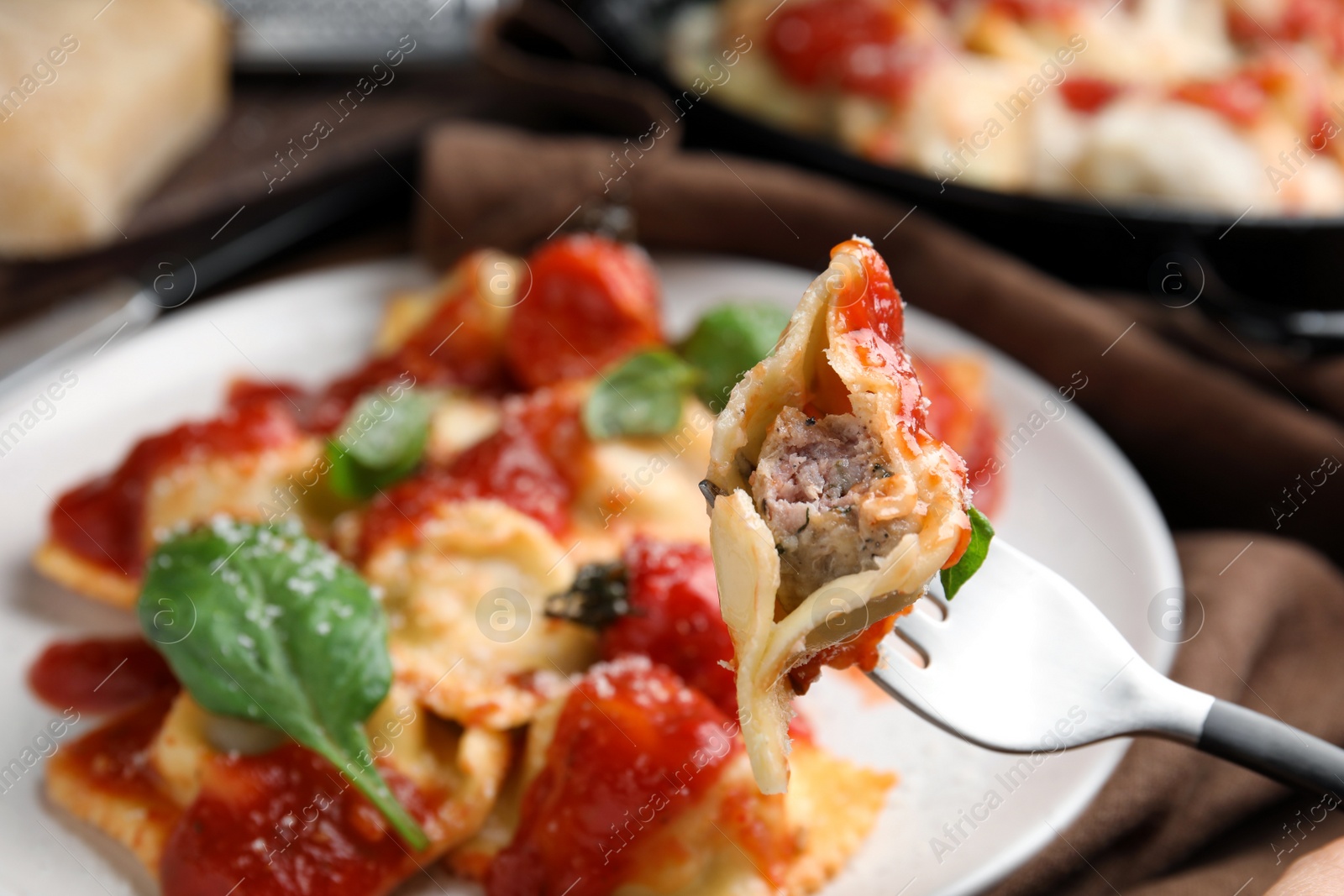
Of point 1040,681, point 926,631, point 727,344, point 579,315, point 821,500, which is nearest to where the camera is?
point 821,500

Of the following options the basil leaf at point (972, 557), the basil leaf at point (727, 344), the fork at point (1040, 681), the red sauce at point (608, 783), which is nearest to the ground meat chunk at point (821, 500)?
the basil leaf at point (972, 557)

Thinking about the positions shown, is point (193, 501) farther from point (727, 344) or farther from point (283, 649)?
point (727, 344)

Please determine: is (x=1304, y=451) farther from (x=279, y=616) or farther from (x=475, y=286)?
(x=279, y=616)

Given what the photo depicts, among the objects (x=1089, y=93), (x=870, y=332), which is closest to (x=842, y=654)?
(x=870, y=332)

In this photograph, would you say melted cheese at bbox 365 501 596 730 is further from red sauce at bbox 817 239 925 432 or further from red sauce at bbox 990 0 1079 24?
red sauce at bbox 990 0 1079 24

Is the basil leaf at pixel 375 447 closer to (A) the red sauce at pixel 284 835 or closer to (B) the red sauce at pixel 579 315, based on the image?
(B) the red sauce at pixel 579 315
